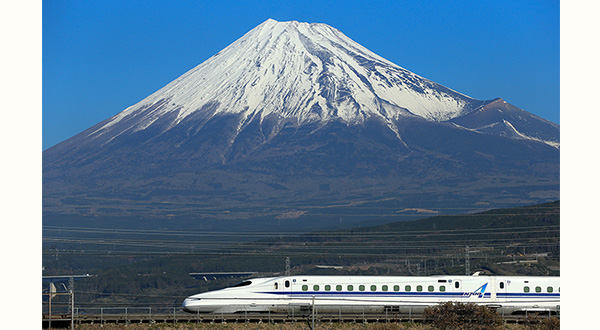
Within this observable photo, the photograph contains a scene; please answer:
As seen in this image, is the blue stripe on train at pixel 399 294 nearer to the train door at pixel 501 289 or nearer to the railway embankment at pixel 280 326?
the train door at pixel 501 289

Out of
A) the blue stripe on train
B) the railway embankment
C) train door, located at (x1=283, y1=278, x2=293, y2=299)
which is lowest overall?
the railway embankment

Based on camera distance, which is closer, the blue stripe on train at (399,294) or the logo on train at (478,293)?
the blue stripe on train at (399,294)

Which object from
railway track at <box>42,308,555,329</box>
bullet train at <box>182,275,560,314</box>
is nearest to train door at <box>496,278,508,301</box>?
bullet train at <box>182,275,560,314</box>

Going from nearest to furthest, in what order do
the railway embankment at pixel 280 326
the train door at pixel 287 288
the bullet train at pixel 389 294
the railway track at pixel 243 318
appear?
the railway embankment at pixel 280 326 < the railway track at pixel 243 318 < the bullet train at pixel 389 294 < the train door at pixel 287 288

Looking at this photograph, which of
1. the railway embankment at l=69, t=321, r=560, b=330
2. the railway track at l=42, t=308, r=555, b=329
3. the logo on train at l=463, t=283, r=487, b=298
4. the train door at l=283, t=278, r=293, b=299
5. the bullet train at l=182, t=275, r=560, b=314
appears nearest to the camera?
the railway embankment at l=69, t=321, r=560, b=330

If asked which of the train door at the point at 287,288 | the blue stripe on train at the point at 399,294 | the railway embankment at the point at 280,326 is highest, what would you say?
the train door at the point at 287,288

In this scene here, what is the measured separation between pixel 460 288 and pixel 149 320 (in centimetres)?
2065

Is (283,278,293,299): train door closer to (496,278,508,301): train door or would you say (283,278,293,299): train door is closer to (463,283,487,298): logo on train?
(463,283,487,298): logo on train

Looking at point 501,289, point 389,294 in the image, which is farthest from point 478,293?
point 389,294

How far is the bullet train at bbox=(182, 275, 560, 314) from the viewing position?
184 ft

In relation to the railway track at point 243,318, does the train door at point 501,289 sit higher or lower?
higher

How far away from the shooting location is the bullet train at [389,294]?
184 ft

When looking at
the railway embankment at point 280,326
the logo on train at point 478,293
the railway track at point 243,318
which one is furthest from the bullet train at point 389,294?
the railway embankment at point 280,326
